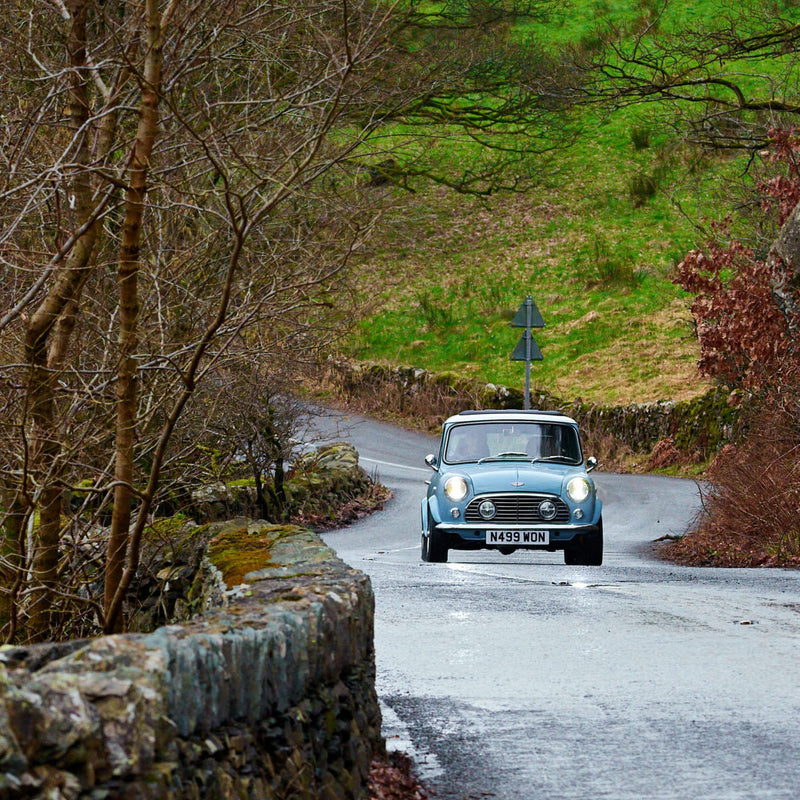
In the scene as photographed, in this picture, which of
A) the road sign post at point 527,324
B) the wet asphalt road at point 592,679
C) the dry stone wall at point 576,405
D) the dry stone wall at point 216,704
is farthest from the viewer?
the dry stone wall at point 576,405

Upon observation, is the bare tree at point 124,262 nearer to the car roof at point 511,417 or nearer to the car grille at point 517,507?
the car grille at point 517,507

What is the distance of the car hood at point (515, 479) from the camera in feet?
A: 49.0

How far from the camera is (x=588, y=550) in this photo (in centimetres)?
1538

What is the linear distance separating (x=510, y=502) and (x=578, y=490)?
0.76 meters

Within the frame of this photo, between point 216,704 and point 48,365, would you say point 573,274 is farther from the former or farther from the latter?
point 216,704

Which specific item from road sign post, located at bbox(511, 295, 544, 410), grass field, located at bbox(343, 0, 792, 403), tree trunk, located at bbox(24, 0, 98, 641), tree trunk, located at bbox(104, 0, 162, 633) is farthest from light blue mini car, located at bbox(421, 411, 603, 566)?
grass field, located at bbox(343, 0, 792, 403)

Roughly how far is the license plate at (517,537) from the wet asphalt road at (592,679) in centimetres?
36

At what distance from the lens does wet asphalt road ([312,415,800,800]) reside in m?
6.36

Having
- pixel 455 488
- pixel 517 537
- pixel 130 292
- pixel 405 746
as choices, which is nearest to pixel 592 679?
pixel 405 746

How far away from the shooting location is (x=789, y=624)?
10.8m

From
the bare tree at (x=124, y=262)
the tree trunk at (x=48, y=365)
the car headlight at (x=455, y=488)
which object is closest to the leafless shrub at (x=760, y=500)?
the car headlight at (x=455, y=488)

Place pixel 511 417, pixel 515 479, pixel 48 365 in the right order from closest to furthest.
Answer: pixel 48 365, pixel 515 479, pixel 511 417

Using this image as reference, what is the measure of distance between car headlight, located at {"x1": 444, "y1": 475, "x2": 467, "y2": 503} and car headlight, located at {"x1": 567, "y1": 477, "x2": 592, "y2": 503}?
1.15 meters

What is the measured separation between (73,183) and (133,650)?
536 centimetres
